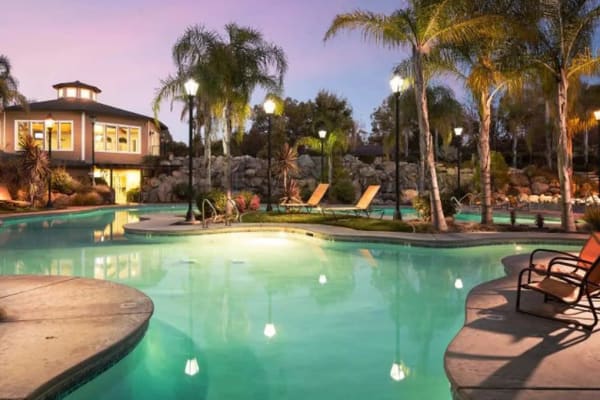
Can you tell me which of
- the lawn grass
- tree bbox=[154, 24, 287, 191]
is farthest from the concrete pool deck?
tree bbox=[154, 24, 287, 191]

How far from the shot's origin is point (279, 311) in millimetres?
6566

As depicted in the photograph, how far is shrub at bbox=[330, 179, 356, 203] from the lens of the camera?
2755 cm

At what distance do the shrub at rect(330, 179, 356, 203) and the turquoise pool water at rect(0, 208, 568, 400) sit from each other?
14.6 meters

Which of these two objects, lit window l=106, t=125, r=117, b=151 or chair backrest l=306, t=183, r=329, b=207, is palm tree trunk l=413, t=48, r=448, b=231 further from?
lit window l=106, t=125, r=117, b=151

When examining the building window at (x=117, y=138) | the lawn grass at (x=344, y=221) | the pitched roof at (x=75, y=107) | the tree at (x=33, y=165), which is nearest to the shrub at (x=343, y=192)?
the lawn grass at (x=344, y=221)

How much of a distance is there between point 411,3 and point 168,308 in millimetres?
10031

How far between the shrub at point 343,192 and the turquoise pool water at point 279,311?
47.9 ft

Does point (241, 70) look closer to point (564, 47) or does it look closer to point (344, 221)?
point (344, 221)

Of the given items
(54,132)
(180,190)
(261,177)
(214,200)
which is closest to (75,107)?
(54,132)

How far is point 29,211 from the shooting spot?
2078cm

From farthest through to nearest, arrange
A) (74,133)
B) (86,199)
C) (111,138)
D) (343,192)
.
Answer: (111,138), (74,133), (343,192), (86,199)

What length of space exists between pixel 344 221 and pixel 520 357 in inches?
452

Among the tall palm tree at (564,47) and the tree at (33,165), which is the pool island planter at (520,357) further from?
the tree at (33,165)

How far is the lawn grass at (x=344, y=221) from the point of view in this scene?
1377 cm
